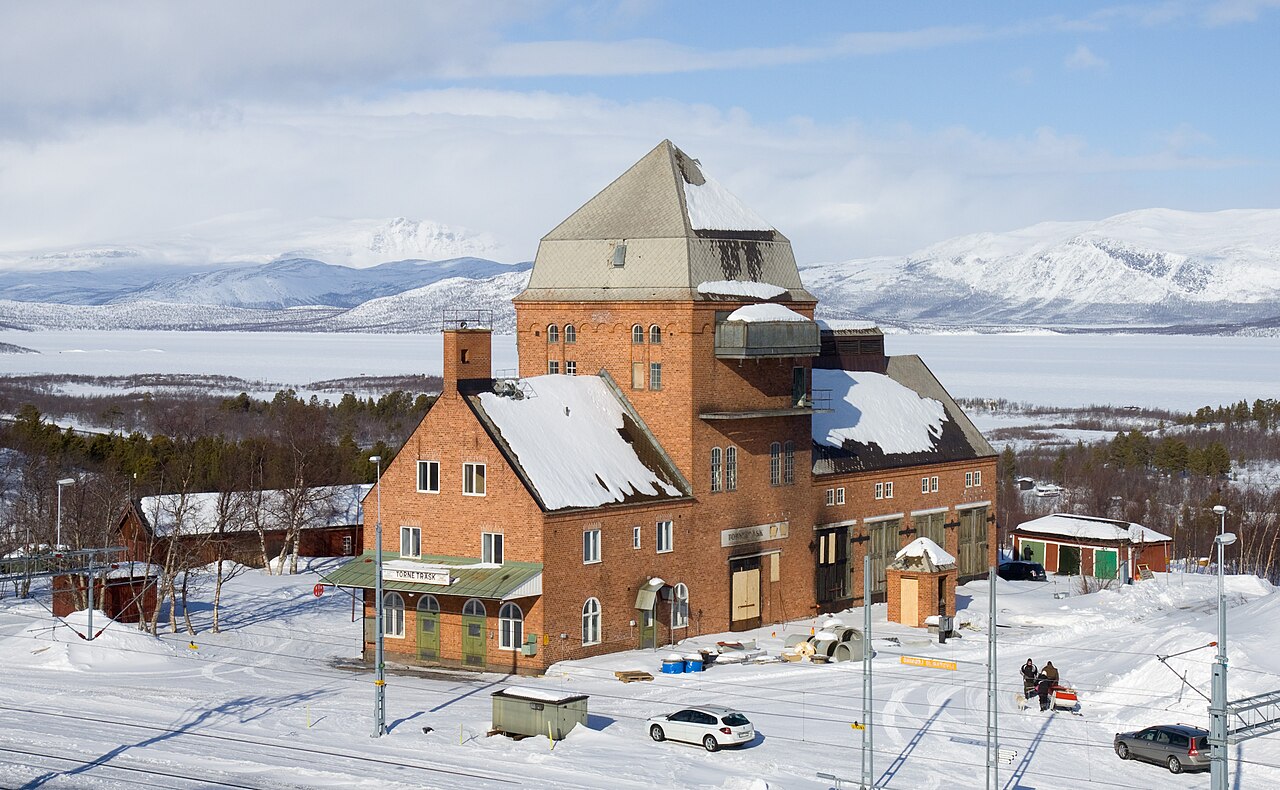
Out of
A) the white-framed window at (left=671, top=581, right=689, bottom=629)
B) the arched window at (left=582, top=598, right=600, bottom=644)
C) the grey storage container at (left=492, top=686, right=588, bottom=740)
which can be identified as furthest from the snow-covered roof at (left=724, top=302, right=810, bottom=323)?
the grey storage container at (left=492, top=686, right=588, bottom=740)

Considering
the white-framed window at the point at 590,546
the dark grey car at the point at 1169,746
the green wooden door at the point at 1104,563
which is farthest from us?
the green wooden door at the point at 1104,563

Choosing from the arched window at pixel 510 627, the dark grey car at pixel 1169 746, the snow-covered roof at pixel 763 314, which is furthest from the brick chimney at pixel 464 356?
the dark grey car at pixel 1169 746

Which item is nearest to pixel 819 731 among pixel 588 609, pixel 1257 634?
pixel 588 609

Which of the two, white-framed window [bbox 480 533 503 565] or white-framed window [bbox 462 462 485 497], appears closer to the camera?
white-framed window [bbox 480 533 503 565]

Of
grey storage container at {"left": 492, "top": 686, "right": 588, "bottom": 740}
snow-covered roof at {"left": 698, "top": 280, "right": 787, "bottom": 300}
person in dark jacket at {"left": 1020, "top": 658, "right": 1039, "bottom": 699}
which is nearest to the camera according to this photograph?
grey storage container at {"left": 492, "top": 686, "right": 588, "bottom": 740}

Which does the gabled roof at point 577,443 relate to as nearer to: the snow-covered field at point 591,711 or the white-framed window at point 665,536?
the white-framed window at point 665,536

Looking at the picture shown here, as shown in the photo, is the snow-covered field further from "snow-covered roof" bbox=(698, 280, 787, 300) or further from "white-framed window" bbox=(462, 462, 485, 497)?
"snow-covered roof" bbox=(698, 280, 787, 300)

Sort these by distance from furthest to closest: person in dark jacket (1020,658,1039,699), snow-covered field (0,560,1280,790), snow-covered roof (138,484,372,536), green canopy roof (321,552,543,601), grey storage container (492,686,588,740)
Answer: snow-covered roof (138,484,372,536) → green canopy roof (321,552,543,601) → person in dark jacket (1020,658,1039,699) → grey storage container (492,686,588,740) → snow-covered field (0,560,1280,790)

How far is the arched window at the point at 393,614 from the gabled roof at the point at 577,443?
23.3ft

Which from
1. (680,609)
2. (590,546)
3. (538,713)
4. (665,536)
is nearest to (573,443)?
(590,546)

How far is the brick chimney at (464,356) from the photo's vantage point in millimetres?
61766

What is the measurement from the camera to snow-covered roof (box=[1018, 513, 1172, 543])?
89750mm

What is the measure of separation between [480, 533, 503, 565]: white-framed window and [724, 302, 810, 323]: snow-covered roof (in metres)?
13.4

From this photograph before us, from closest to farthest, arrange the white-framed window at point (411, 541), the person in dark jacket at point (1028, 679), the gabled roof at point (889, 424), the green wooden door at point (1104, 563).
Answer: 1. the person in dark jacket at point (1028, 679)
2. the white-framed window at point (411, 541)
3. the gabled roof at point (889, 424)
4. the green wooden door at point (1104, 563)
